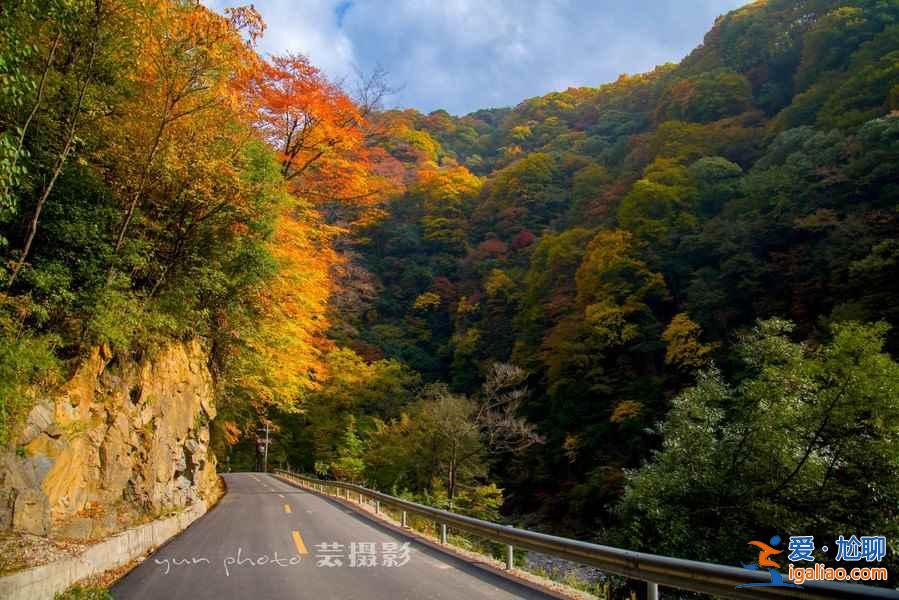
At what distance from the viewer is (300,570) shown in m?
7.48

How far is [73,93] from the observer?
28.2 feet

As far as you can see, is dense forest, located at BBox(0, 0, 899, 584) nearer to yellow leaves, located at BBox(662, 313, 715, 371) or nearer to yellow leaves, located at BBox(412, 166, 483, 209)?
yellow leaves, located at BBox(662, 313, 715, 371)

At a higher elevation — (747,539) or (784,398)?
(784,398)

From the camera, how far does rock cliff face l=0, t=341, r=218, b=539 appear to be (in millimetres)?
7383

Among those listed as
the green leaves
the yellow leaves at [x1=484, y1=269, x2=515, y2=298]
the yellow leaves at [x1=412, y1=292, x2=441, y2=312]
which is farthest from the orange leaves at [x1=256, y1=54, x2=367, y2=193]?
the yellow leaves at [x1=412, y1=292, x2=441, y2=312]

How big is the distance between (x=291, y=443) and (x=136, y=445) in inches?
1702

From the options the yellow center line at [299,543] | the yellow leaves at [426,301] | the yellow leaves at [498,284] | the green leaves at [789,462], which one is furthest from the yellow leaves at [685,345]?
the yellow leaves at [426,301]

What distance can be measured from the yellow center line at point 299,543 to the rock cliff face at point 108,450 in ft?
10.3

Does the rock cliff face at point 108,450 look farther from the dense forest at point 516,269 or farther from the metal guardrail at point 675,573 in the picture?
the metal guardrail at point 675,573

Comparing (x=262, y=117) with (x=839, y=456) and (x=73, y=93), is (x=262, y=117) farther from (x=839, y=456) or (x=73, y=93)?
(x=839, y=456)

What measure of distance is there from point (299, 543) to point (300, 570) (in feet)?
8.63

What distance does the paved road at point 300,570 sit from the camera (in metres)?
6.21

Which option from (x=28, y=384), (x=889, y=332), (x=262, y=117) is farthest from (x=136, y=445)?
(x=889, y=332)

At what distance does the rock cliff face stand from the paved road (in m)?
1.32
